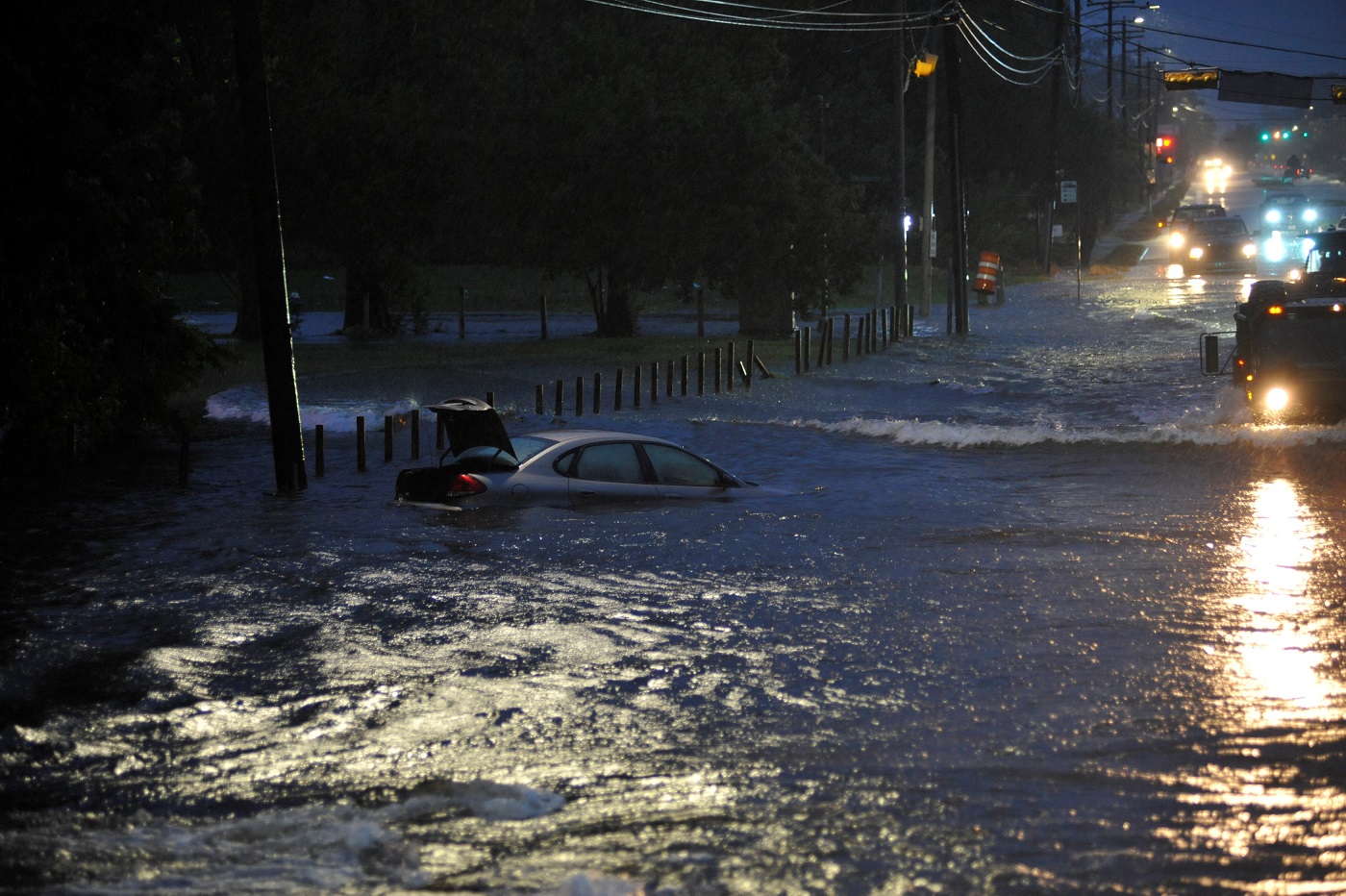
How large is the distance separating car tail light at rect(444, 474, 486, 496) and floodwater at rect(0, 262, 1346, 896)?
0.97 ft

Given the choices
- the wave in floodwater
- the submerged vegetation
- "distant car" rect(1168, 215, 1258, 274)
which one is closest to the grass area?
the submerged vegetation

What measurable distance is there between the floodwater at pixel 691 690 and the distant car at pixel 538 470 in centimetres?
22

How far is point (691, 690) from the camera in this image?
8.65 m

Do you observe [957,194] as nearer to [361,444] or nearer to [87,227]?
[87,227]

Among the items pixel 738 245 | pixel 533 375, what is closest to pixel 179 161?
pixel 533 375

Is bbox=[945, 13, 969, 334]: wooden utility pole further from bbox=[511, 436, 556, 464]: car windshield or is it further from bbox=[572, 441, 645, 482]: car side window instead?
bbox=[511, 436, 556, 464]: car windshield

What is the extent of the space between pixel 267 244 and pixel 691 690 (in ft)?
33.4

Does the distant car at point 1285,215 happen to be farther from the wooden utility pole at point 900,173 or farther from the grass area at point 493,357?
the grass area at point 493,357

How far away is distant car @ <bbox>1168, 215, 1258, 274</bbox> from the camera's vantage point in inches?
2422

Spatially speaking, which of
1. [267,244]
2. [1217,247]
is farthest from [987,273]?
[267,244]

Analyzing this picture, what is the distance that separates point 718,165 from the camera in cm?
3900

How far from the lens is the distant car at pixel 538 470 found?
1362 cm

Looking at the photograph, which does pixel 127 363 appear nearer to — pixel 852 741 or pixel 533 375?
pixel 533 375

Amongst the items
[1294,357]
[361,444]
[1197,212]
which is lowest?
[361,444]
